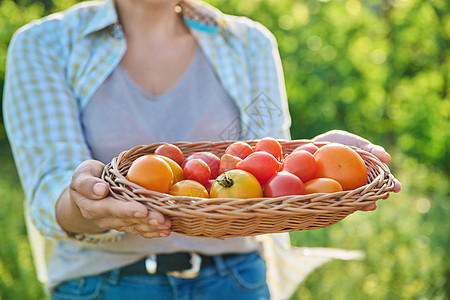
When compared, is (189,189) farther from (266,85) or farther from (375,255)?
(375,255)

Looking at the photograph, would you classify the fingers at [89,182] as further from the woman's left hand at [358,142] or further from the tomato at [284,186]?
the woman's left hand at [358,142]

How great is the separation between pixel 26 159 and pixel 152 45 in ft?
2.10

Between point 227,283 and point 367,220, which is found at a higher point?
point 227,283

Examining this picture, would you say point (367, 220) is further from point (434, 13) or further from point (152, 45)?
point (434, 13)

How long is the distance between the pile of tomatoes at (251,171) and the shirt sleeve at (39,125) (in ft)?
1.23

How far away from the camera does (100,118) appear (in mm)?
1876

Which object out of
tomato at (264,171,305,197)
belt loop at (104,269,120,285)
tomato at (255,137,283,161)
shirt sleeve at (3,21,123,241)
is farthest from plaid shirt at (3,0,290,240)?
tomato at (264,171,305,197)

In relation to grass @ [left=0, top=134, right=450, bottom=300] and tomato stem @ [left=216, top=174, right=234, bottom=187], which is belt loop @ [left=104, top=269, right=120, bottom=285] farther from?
grass @ [left=0, top=134, right=450, bottom=300]

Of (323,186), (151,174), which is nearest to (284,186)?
(323,186)

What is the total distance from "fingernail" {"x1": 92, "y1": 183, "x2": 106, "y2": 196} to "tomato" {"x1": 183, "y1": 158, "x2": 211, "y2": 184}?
0.27 metres

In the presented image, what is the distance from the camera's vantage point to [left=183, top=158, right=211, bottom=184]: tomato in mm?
1510

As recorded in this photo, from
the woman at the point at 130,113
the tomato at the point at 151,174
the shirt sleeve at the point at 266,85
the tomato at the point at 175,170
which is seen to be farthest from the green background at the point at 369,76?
the tomato at the point at 151,174

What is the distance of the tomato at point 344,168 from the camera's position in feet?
4.83

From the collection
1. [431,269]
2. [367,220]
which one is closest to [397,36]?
[367,220]
